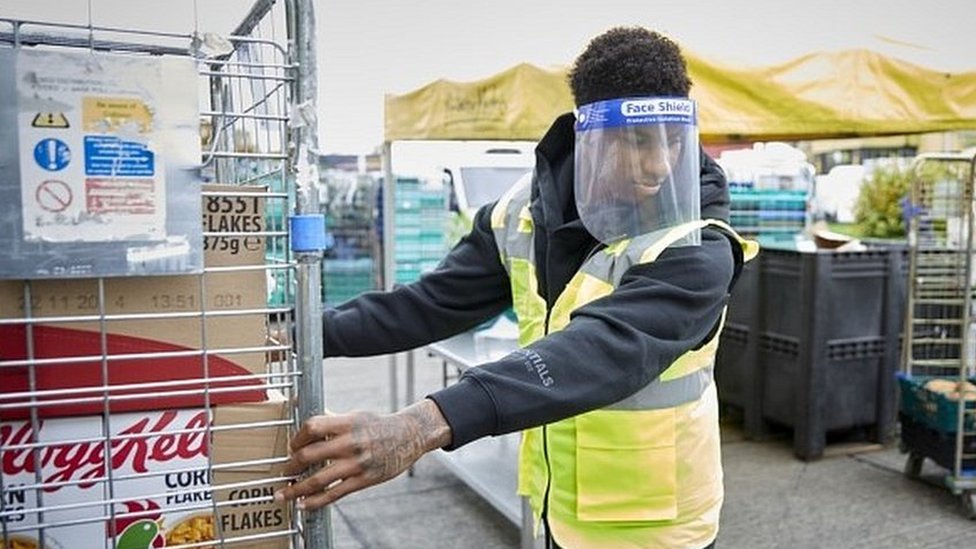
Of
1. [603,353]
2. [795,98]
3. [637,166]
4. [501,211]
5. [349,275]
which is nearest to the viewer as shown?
[603,353]

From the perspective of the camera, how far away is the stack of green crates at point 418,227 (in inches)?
191

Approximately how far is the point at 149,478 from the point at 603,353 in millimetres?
577

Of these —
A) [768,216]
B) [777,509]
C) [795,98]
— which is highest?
[795,98]

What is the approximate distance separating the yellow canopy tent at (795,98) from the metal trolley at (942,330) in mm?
350

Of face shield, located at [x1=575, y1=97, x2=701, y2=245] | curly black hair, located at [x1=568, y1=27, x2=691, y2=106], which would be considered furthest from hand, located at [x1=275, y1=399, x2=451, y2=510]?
curly black hair, located at [x1=568, y1=27, x2=691, y2=106]

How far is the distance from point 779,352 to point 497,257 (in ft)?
10.9

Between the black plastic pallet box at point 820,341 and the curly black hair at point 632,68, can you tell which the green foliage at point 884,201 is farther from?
the curly black hair at point 632,68

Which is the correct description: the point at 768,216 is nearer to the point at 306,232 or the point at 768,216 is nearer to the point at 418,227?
the point at 418,227

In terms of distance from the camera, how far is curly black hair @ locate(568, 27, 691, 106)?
4.59 ft

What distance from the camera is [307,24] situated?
91 centimetres

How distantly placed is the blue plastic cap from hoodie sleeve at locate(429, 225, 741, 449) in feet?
0.77

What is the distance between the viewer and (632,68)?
1397 mm

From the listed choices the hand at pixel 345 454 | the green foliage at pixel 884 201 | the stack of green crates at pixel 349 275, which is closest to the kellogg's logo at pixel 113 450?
the hand at pixel 345 454

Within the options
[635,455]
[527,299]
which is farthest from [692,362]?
Result: [527,299]
